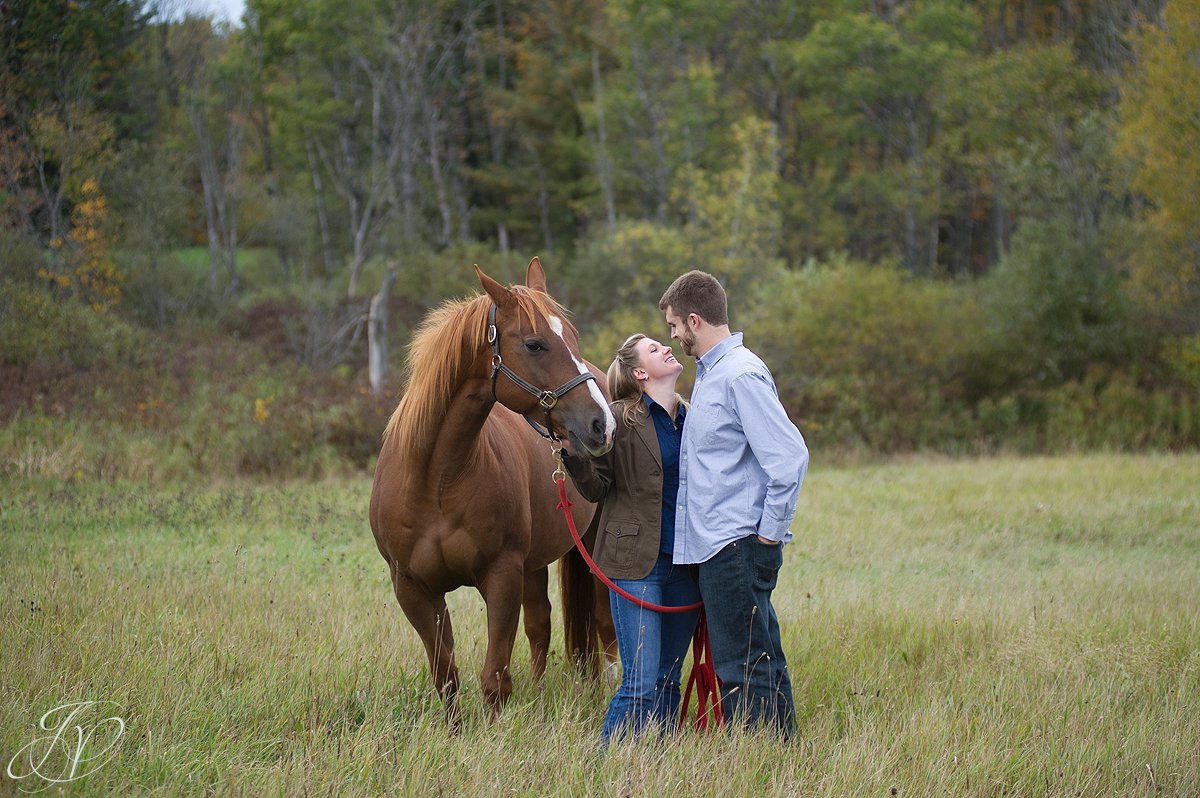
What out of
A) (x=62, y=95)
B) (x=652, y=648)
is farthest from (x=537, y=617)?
(x=62, y=95)

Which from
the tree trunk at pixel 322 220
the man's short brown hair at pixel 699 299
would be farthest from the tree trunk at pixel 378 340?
the man's short brown hair at pixel 699 299

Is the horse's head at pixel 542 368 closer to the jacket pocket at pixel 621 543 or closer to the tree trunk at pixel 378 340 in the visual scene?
the jacket pocket at pixel 621 543

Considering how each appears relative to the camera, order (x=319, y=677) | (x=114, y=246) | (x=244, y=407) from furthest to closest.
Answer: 1. (x=114, y=246)
2. (x=244, y=407)
3. (x=319, y=677)

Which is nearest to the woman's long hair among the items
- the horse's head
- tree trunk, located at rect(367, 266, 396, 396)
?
the horse's head

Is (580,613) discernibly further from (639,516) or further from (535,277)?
(535,277)

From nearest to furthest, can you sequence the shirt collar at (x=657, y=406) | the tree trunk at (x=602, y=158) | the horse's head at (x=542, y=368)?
1. the horse's head at (x=542, y=368)
2. the shirt collar at (x=657, y=406)
3. the tree trunk at (x=602, y=158)

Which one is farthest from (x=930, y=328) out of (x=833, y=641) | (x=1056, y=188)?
(x=833, y=641)

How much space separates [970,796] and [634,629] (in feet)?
4.47

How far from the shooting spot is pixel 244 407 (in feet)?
57.1

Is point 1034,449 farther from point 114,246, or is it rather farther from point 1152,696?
point 114,246

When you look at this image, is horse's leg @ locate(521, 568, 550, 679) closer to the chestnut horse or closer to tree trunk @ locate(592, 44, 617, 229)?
the chestnut horse

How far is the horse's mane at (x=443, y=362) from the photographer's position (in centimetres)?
432

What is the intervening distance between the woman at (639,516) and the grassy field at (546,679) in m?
0.28

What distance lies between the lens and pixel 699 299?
3939 mm
